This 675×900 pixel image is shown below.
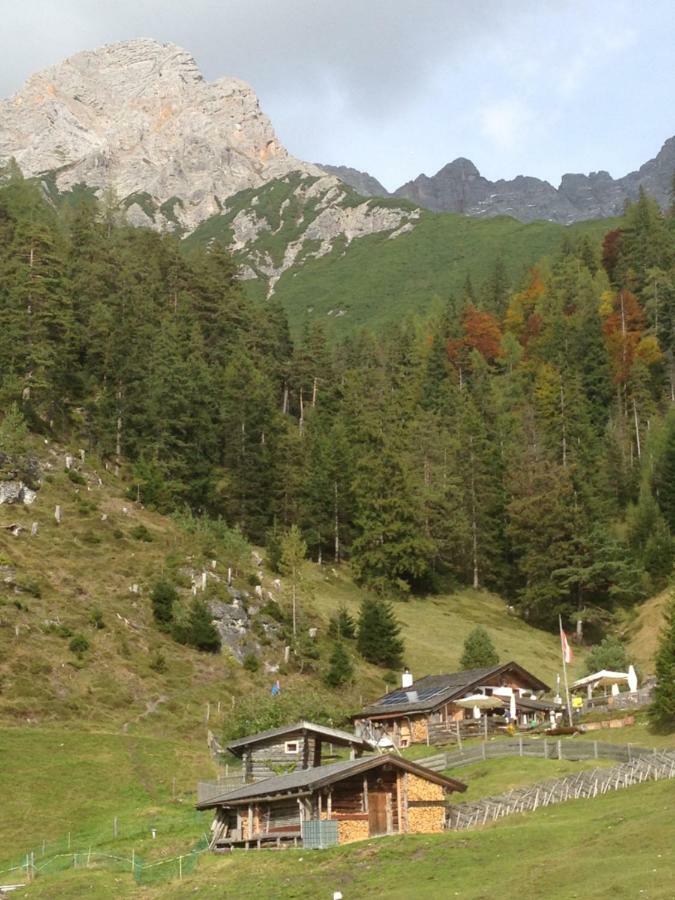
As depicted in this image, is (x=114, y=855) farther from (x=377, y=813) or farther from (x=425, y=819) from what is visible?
(x=425, y=819)

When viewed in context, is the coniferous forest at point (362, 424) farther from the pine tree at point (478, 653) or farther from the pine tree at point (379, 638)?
the pine tree at point (478, 653)

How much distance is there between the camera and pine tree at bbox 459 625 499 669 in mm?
77000

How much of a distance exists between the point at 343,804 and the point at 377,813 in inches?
53.0

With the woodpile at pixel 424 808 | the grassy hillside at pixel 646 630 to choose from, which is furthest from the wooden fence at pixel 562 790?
the grassy hillside at pixel 646 630

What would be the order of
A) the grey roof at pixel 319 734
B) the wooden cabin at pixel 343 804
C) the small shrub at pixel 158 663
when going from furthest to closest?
the small shrub at pixel 158 663 → the grey roof at pixel 319 734 → the wooden cabin at pixel 343 804

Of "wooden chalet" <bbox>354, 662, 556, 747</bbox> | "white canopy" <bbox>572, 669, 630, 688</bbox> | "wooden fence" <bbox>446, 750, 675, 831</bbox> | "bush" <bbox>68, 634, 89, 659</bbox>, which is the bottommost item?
"wooden fence" <bbox>446, 750, 675, 831</bbox>

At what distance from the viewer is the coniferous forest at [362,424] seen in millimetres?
101000

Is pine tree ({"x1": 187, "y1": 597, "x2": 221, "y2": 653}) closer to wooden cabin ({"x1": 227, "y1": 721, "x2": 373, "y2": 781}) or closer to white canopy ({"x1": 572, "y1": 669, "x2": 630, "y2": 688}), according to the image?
white canopy ({"x1": 572, "y1": 669, "x2": 630, "y2": 688})

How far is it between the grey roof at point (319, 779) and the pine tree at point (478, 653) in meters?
36.2

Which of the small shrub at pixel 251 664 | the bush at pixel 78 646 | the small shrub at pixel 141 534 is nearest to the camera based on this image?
the bush at pixel 78 646

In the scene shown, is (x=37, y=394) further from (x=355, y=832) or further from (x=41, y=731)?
(x=355, y=832)

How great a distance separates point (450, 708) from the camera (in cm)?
5969

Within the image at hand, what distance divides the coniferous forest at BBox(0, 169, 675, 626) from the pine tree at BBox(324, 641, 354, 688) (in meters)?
23.2

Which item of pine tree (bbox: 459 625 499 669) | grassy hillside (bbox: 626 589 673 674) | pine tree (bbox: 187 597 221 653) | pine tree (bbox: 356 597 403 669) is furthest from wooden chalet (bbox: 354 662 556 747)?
grassy hillside (bbox: 626 589 673 674)
